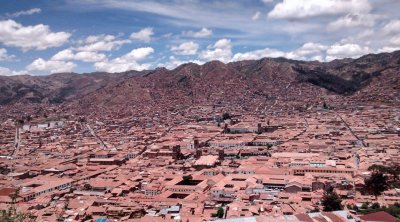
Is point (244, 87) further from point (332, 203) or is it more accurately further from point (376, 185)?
point (332, 203)

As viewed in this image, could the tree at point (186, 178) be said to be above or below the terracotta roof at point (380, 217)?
above

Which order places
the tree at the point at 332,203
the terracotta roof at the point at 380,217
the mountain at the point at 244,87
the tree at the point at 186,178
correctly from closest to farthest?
the terracotta roof at the point at 380,217
the tree at the point at 332,203
the tree at the point at 186,178
the mountain at the point at 244,87

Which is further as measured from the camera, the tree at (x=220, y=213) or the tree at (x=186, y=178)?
the tree at (x=186, y=178)

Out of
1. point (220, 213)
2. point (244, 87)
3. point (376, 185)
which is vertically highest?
point (244, 87)

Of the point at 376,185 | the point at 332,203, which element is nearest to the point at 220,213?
the point at 332,203

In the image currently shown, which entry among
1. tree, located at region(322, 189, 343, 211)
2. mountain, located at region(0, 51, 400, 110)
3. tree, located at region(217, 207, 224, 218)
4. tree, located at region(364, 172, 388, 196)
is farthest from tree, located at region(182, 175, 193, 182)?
mountain, located at region(0, 51, 400, 110)

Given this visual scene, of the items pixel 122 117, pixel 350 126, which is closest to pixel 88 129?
pixel 122 117

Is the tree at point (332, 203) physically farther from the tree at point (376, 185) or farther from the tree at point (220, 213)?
the tree at point (220, 213)

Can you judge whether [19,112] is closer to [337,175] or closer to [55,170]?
[55,170]

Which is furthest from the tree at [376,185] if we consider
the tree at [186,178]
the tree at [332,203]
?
the tree at [186,178]
